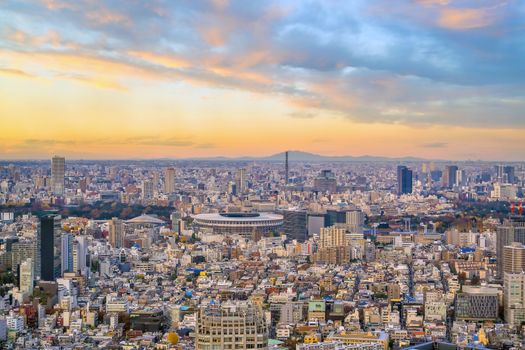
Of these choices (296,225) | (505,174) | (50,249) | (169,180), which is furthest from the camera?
(169,180)

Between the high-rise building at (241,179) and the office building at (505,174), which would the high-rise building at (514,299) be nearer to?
the office building at (505,174)

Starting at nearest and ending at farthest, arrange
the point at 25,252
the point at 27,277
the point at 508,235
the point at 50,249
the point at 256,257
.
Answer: the point at 27,277, the point at 50,249, the point at 25,252, the point at 508,235, the point at 256,257

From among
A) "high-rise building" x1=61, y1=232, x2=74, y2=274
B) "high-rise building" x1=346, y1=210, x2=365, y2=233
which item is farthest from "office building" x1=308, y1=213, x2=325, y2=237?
"high-rise building" x1=61, y1=232, x2=74, y2=274

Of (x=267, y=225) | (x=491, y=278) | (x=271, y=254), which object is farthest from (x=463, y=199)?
(x=491, y=278)

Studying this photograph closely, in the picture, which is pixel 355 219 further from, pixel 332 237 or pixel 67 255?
pixel 67 255

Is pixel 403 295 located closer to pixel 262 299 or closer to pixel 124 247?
pixel 262 299

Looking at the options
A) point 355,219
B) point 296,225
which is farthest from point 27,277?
point 355,219
